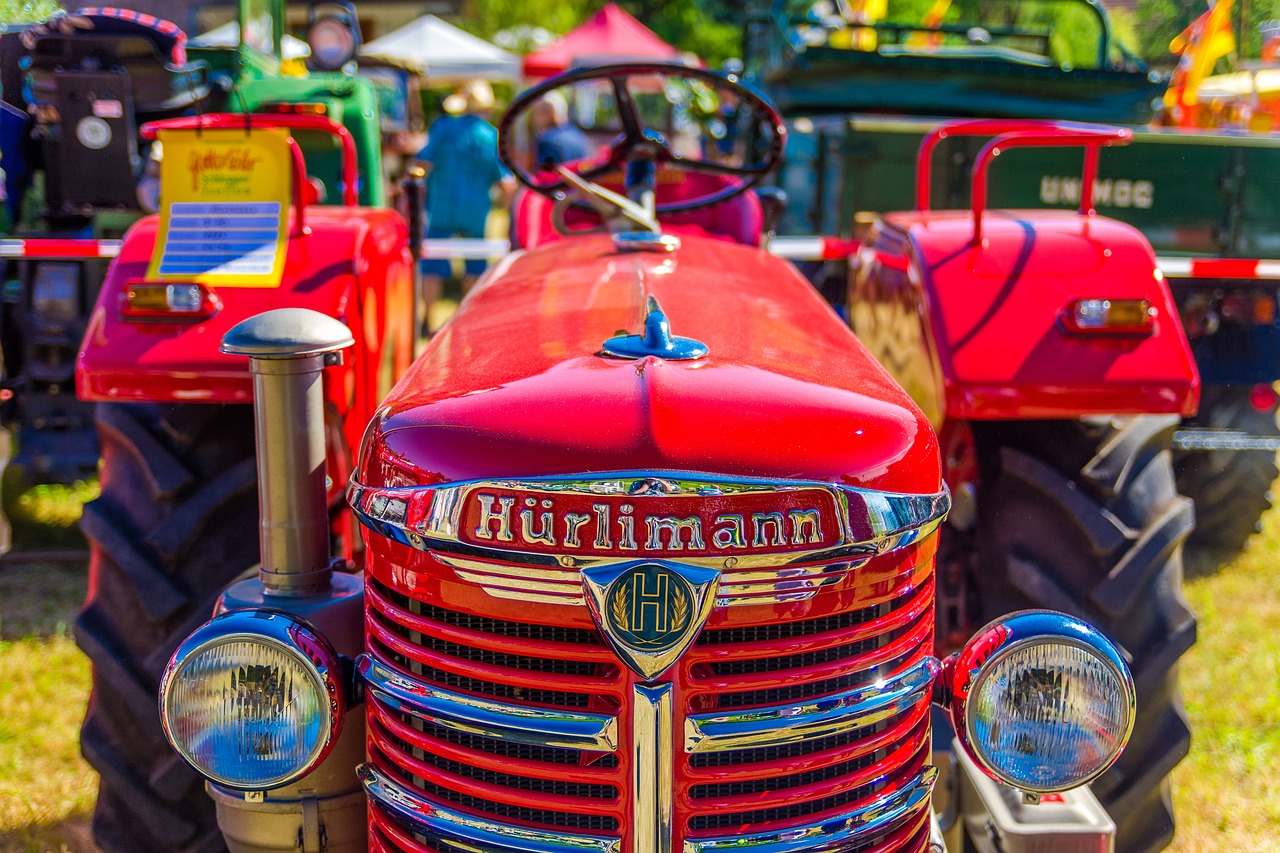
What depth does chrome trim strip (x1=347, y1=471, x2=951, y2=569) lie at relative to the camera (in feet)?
4.99

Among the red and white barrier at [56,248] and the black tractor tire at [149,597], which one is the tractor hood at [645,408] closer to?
the black tractor tire at [149,597]

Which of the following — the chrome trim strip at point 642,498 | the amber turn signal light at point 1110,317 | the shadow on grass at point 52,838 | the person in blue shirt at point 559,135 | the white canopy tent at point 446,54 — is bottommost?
the shadow on grass at point 52,838

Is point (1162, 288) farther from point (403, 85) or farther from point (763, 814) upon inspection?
point (403, 85)

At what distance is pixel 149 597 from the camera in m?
2.38

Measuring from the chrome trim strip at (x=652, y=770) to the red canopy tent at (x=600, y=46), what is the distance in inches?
577

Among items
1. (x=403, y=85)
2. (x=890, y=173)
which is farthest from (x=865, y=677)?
(x=403, y=85)

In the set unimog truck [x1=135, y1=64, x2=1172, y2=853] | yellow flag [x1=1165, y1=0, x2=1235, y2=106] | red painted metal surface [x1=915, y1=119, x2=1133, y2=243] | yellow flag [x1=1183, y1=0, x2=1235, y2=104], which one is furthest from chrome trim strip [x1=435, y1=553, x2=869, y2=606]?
yellow flag [x1=1183, y1=0, x2=1235, y2=104]

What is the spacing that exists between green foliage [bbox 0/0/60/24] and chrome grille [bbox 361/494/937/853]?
2474 millimetres

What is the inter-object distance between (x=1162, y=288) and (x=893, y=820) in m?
1.42

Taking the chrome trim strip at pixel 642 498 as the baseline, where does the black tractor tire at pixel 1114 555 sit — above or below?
below

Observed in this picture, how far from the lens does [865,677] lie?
1721mm

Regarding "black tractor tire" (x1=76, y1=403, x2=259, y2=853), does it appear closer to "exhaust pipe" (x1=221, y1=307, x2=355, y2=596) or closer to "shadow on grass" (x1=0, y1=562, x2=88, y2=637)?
"exhaust pipe" (x1=221, y1=307, x2=355, y2=596)

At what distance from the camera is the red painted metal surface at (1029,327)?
241 centimetres

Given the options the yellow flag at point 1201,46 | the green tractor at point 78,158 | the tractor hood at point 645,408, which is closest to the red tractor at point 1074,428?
the tractor hood at point 645,408
